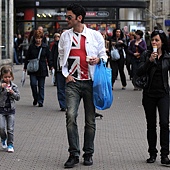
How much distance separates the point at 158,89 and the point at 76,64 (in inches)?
43.7

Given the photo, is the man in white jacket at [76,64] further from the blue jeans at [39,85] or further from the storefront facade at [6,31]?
the storefront facade at [6,31]

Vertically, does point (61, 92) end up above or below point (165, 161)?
above

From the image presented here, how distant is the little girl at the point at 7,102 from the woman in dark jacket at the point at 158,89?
186 centimetres

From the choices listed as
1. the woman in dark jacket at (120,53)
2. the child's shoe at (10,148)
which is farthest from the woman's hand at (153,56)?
the woman in dark jacket at (120,53)

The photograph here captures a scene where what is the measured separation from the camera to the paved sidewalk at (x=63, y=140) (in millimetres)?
7926

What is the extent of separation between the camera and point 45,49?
14.0m

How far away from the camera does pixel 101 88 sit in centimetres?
767

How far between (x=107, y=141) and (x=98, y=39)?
233 cm

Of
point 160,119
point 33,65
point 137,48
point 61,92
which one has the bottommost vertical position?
point 61,92

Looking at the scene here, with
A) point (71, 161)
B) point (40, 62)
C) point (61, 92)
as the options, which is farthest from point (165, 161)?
point (40, 62)

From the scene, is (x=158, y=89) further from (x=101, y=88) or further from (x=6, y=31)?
(x=6, y=31)

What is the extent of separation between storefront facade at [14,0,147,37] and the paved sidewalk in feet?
64.3

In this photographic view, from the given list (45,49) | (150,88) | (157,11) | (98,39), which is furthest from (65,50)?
(157,11)

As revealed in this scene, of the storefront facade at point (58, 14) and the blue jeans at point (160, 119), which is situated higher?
the storefront facade at point (58, 14)
